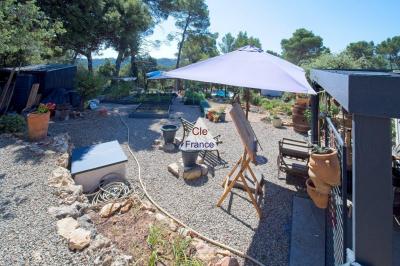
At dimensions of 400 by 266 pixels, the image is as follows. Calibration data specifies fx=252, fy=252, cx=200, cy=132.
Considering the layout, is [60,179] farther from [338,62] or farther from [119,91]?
[119,91]

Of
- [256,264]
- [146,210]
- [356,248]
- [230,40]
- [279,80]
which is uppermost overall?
[230,40]

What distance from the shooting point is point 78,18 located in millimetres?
11406

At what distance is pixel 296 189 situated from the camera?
4598 millimetres

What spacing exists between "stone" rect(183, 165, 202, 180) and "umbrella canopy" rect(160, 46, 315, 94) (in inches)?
84.7

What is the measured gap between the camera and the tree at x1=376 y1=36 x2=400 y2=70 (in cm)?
3325

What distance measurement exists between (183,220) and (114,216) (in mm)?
999

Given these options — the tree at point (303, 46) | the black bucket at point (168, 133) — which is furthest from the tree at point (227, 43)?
the black bucket at point (168, 133)

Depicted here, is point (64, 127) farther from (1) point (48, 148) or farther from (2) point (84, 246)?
(2) point (84, 246)

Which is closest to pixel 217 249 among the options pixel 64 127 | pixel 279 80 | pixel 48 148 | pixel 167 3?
pixel 279 80

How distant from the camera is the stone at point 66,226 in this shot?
9.13ft

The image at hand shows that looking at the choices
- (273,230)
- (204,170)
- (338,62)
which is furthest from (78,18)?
(273,230)

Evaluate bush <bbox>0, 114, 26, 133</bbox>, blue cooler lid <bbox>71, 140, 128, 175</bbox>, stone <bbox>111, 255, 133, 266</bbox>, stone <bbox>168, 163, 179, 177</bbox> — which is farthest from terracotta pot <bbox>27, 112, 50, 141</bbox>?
stone <bbox>111, 255, 133, 266</bbox>

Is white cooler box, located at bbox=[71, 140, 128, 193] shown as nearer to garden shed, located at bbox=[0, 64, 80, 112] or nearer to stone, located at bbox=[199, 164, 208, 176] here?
stone, located at bbox=[199, 164, 208, 176]

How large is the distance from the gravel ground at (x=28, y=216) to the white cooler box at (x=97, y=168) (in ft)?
1.56
